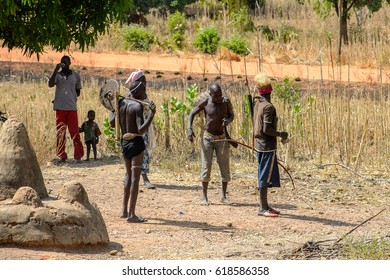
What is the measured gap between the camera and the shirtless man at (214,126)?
398 inches

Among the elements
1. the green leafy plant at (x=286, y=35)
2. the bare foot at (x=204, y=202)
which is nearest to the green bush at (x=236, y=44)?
the green leafy plant at (x=286, y=35)

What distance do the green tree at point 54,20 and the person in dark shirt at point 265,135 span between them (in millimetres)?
3529

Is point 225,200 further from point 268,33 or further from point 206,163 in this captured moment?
point 268,33

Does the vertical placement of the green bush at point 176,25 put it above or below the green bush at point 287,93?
above

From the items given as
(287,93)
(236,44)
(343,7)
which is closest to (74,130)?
(287,93)

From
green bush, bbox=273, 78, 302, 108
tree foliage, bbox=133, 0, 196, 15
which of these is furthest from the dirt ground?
tree foliage, bbox=133, 0, 196, 15

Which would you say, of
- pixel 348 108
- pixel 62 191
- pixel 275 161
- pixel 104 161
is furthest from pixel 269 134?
pixel 104 161

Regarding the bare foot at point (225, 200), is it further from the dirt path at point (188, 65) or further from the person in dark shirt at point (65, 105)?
the dirt path at point (188, 65)

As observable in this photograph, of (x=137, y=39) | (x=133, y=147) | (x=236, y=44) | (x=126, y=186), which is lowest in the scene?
(x=126, y=186)

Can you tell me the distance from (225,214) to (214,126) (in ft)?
3.19

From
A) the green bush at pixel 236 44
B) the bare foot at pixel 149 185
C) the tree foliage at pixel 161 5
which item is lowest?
the bare foot at pixel 149 185

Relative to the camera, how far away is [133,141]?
9172 millimetres

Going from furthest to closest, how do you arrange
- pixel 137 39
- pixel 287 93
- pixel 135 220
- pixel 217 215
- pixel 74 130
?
pixel 137 39 < pixel 287 93 < pixel 74 130 < pixel 217 215 < pixel 135 220

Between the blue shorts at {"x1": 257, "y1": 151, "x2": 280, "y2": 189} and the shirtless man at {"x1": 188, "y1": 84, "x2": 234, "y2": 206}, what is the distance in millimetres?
754
